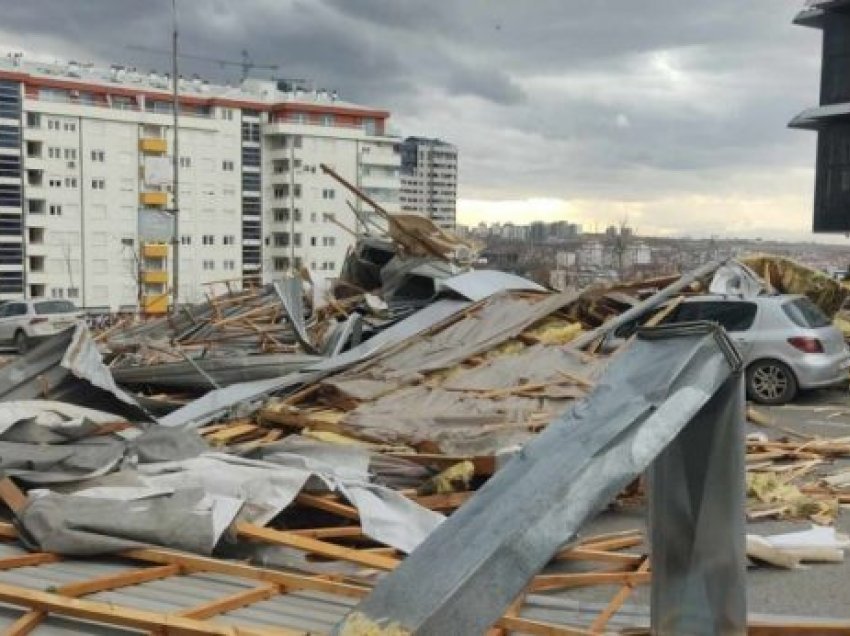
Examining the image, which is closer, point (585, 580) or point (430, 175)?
point (585, 580)

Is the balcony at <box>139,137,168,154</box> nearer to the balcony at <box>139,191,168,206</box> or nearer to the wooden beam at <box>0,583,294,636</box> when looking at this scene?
the balcony at <box>139,191,168,206</box>

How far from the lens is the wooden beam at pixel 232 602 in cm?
425

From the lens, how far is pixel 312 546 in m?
5.62

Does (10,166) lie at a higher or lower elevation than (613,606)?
higher

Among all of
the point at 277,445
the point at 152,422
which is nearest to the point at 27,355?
the point at 152,422

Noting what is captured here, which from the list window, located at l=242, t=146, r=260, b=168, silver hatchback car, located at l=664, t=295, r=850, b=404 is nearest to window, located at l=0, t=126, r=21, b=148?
window, located at l=242, t=146, r=260, b=168

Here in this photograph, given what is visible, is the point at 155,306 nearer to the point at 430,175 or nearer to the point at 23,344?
the point at 23,344

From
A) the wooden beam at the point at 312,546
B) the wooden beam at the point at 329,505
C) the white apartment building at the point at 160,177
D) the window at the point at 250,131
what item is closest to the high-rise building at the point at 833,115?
the white apartment building at the point at 160,177

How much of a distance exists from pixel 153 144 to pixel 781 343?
78177 mm

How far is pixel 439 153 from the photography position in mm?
185125

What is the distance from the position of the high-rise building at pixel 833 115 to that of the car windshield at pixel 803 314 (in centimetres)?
4628

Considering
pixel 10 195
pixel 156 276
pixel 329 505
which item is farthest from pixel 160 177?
pixel 329 505

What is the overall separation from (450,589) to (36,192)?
82.8 m

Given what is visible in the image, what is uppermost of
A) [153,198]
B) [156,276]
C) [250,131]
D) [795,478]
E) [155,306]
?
[250,131]
